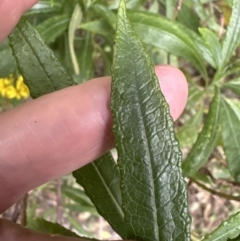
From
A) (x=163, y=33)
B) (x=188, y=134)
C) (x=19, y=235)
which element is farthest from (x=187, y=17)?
(x=19, y=235)

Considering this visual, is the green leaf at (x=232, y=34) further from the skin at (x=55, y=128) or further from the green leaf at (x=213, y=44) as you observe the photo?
the skin at (x=55, y=128)

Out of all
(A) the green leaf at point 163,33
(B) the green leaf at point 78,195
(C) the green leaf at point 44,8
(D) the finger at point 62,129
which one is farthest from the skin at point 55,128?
(B) the green leaf at point 78,195

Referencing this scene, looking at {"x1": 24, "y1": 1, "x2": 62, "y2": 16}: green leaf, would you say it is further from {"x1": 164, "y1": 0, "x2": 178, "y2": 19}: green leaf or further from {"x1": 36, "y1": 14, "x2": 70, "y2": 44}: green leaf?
{"x1": 164, "y1": 0, "x2": 178, "y2": 19}: green leaf

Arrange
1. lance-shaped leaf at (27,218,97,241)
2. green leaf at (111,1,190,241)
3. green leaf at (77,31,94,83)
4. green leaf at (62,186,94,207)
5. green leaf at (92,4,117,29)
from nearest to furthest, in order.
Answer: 1. green leaf at (111,1,190,241)
2. lance-shaped leaf at (27,218,97,241)
3. green leaf at (92,4,117,29)
4. green leaf at (77,31,94,83)
5. green leaf at (62,186,94,207)

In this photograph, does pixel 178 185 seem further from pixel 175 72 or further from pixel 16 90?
pixel 16 90

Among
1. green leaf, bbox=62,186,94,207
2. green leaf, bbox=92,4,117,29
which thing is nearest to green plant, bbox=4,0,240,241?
green leaf, bbox=92,4,117,29

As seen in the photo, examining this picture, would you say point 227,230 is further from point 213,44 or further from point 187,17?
point 187,17
